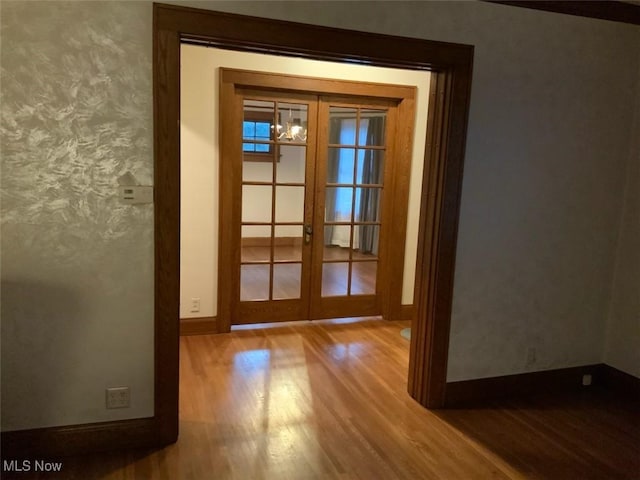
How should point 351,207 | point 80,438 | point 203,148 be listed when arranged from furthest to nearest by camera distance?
point 351,207 → point 203,148 → point 80,438

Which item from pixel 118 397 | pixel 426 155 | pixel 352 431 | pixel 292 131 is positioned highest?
pixel 292 131

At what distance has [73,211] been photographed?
2.17 metres

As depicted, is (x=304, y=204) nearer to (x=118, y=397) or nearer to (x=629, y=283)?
(x=118, y=397)

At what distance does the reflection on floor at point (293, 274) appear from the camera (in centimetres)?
428

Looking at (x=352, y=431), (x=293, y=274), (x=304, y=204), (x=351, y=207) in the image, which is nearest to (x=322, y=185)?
(x=304, y=204)

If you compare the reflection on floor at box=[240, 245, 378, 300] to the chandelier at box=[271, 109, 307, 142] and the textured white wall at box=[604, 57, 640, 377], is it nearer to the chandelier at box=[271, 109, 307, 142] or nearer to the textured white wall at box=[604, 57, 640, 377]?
the chandelier at box=[271, 109, 307, 142]

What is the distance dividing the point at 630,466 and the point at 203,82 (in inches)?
142

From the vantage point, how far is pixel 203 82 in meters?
3.80

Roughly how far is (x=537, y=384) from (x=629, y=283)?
2.92 feet

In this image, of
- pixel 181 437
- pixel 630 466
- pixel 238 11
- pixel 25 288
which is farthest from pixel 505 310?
pixel 25 288

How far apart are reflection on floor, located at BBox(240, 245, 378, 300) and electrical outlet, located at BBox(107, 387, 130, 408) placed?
75.7 inches

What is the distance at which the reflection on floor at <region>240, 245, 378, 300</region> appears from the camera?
14.0ft

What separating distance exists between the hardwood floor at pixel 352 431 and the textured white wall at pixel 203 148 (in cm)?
61

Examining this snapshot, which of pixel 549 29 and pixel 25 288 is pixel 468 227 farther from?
pixel 25 288
